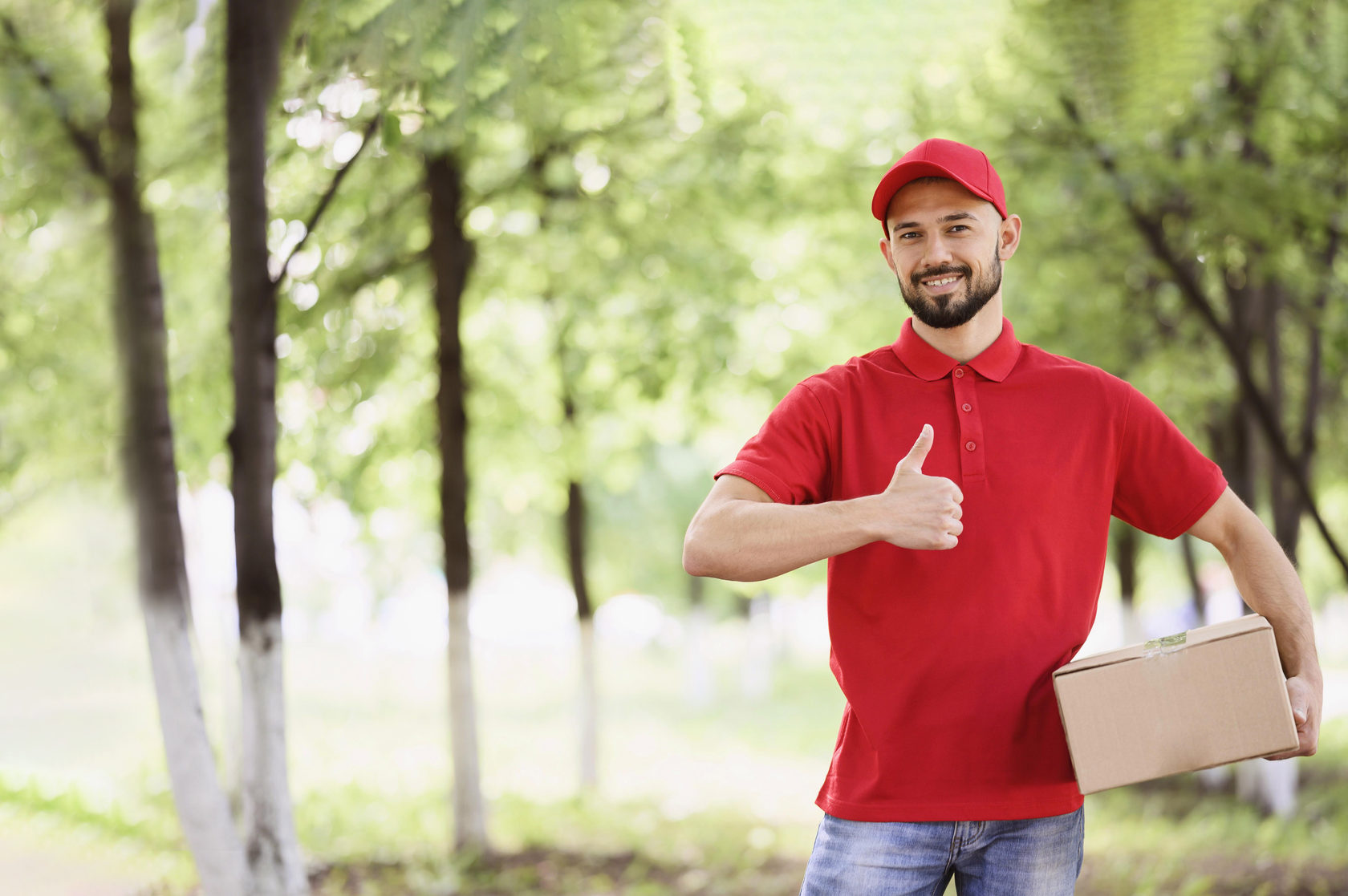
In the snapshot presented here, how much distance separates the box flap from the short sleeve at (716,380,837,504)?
0.53 m

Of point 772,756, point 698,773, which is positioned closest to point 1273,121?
point 698,773

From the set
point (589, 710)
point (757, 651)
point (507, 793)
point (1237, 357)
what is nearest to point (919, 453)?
point (1237, 357)

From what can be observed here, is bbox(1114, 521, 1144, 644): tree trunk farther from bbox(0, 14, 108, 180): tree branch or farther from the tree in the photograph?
bbox(0, 14, 108, 180): tree branch

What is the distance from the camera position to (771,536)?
5.71ft

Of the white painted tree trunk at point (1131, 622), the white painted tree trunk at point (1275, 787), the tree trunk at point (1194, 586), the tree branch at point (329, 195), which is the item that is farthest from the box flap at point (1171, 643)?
the white painted tree trunk at point (1131, 622)

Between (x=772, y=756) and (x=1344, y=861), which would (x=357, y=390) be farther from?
(x=772, y=756)

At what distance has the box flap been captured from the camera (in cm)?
179

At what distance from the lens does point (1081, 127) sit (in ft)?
18.5

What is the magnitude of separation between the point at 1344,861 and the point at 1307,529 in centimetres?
1188

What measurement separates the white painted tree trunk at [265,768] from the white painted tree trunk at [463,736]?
123 inches

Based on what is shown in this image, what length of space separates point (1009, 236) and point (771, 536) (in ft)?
2.81

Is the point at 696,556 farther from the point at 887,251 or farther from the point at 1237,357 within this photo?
the point at 1237,357

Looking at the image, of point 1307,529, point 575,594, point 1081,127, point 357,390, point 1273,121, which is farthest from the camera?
point 1307,529

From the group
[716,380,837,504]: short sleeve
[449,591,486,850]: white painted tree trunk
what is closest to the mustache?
[716,380,837,504]: short sleeve
